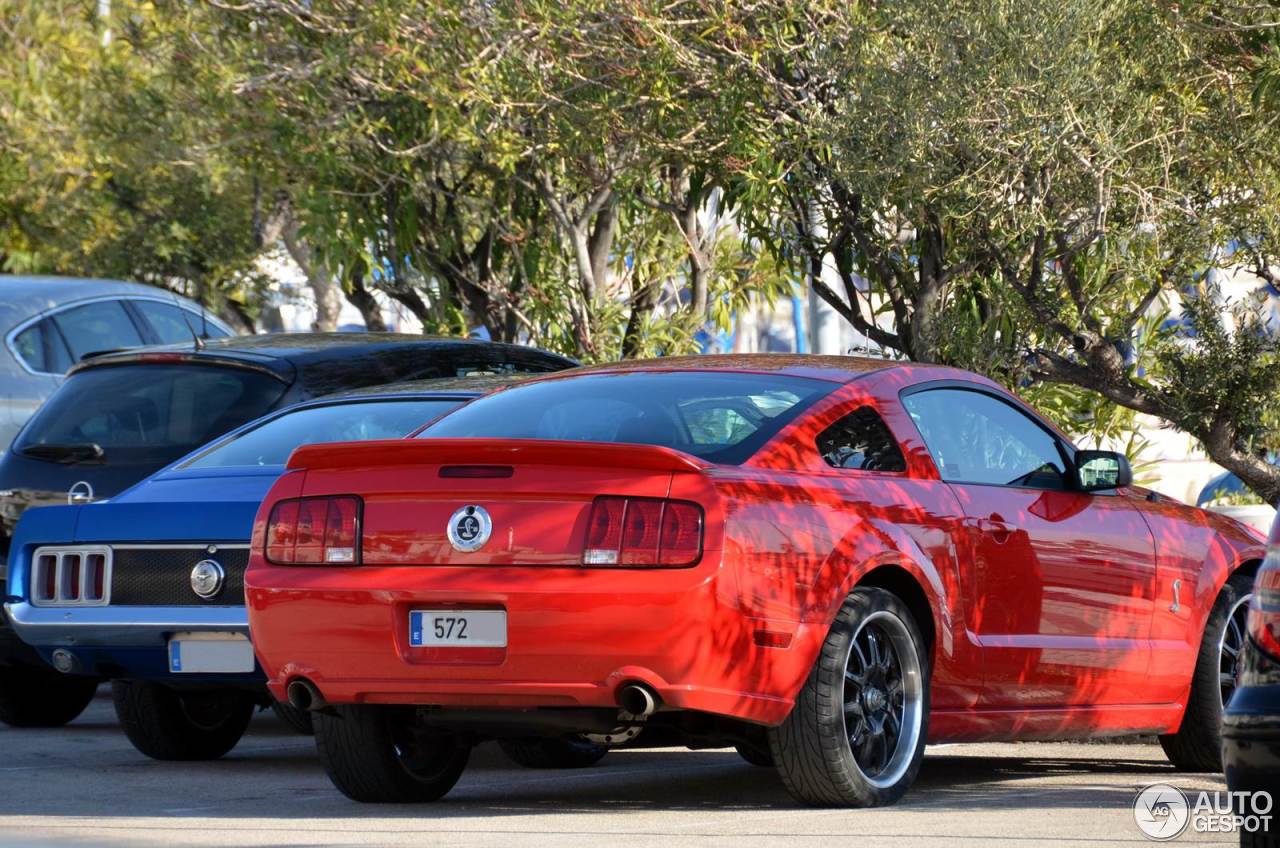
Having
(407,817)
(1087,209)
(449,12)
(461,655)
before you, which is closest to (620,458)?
(461,655)

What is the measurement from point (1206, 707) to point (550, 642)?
9.74ft

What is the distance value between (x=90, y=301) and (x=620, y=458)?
310 inches

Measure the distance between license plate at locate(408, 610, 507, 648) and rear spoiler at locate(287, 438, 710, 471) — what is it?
0.45m

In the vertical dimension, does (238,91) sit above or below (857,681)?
above

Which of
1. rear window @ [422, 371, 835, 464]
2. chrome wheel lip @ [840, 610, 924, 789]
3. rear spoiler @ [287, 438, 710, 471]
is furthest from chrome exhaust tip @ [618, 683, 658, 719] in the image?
chrome wheel lip @ [840, 610, 924, 789]

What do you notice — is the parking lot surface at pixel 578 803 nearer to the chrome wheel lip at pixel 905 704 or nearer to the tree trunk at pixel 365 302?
the chrome wheel lip at pixel 905 704

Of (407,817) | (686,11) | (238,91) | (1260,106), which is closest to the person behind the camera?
(407,817)

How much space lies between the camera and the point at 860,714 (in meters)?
6.45

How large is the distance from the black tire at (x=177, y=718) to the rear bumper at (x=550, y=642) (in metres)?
2.01

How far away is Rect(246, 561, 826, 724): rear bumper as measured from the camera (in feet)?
19.5

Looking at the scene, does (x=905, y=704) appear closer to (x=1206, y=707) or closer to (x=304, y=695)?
(x=1206, y=707)

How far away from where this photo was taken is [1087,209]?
10109 mm

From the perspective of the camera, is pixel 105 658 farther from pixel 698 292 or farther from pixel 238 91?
pixel 698 292

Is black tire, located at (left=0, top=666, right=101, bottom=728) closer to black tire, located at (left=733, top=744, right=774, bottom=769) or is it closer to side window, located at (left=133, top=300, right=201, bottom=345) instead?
black tire, located at (left=733, top=744, right=774, bottom=769)
